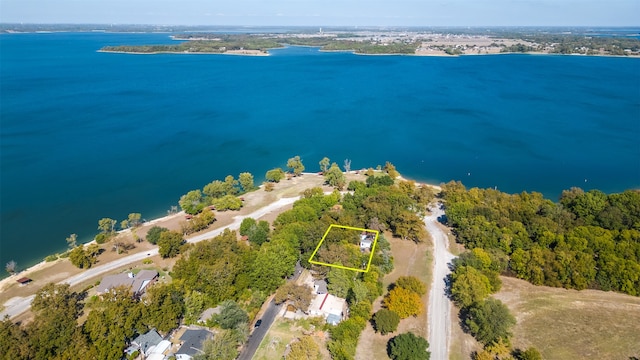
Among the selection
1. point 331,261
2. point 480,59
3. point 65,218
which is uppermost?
point 480,59

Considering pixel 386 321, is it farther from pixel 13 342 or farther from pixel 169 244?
pixel 13 342

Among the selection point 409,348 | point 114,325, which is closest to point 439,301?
point 409,348

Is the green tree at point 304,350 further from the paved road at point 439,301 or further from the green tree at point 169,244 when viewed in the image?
the green tree at point 169,244

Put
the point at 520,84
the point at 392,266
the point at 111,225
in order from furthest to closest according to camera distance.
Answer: the point at 520,84, the point at 111,225, the point at 392,266

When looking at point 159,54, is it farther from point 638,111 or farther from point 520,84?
point 638,111

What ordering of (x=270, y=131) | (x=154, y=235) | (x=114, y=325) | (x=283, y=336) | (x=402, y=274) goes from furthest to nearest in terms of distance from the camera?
1. (x=270, y=131)
2. (x=154, y=235)
3. (x=402, y=274)
4. (x=283, y=336)
5. (x=114, y=325)

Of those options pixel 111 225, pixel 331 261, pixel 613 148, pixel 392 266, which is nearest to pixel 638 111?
pixel 613 148

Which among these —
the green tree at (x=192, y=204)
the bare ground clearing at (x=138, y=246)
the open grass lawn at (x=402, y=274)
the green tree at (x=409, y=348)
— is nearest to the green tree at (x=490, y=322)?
the open grass lawn at (x=402, y=274)
